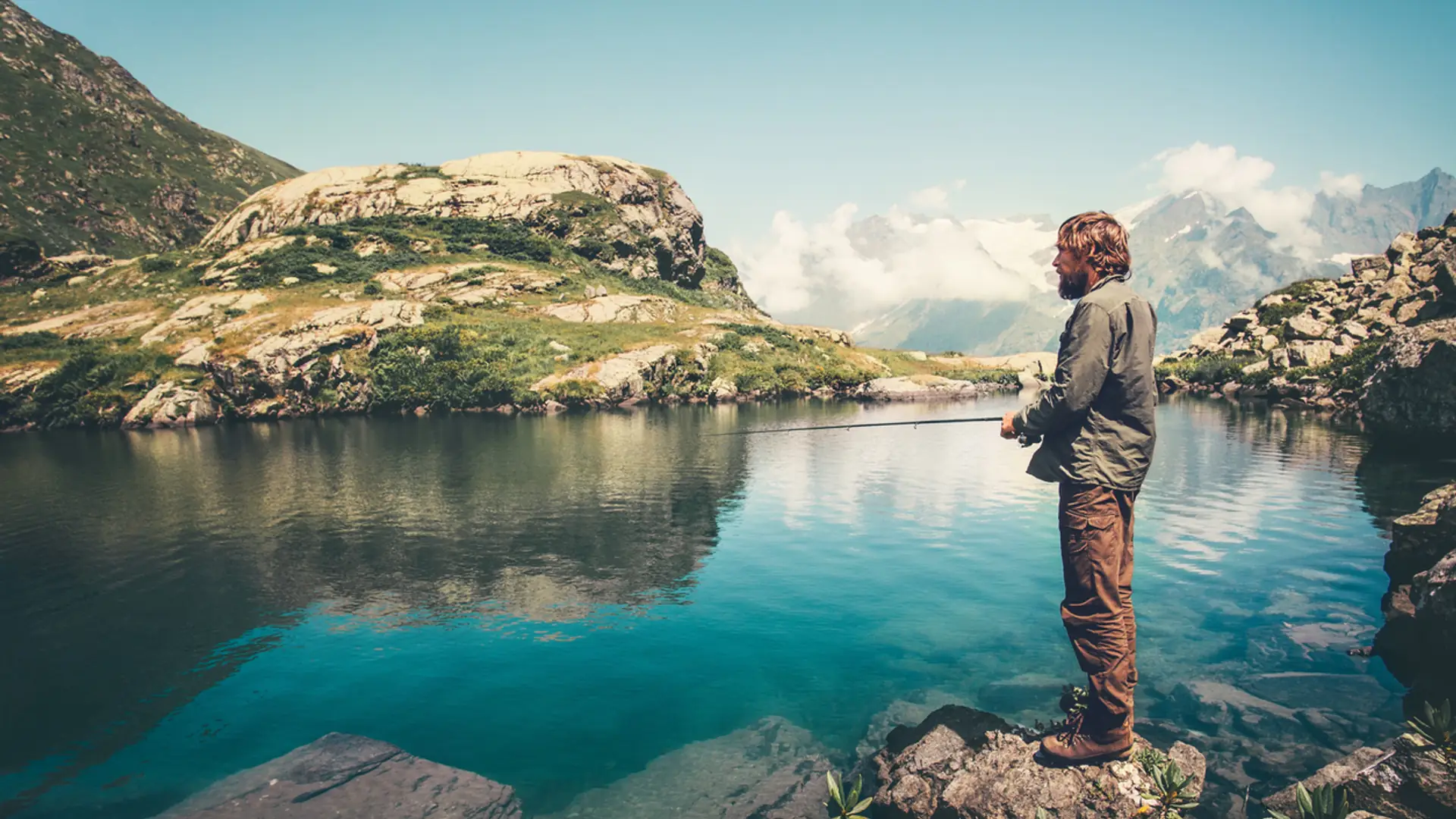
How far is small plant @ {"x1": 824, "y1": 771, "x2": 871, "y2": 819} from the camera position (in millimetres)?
8266

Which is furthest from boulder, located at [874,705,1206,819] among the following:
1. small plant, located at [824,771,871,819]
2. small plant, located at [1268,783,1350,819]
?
small plant, located at [1268,783,1350,819]

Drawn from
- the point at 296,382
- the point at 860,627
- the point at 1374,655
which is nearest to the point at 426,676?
the point at 860,627

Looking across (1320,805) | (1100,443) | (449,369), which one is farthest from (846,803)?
(449,369)

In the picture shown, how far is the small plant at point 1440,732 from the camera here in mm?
7242

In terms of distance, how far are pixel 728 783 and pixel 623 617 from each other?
7.46 m

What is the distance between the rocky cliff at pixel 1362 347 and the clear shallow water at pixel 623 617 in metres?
Result: 3.63

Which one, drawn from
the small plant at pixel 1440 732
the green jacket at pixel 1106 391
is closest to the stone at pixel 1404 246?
the small plant at pixel 1440 732

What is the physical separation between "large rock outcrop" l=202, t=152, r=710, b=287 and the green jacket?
17331 centimetres

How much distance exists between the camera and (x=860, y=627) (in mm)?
15539

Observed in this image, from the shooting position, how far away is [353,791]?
31.1ft

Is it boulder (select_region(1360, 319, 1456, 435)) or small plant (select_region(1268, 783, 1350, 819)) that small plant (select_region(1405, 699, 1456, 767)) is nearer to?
small plant (select_region(1268, 783, 1350, 819))

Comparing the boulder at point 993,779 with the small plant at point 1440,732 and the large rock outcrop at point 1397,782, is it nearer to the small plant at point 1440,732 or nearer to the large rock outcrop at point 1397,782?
the large rock outcrop at point 1397,782

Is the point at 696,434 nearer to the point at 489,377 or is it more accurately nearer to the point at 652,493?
the point at 652,493

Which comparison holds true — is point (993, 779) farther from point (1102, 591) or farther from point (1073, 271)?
point (1073, 271)
